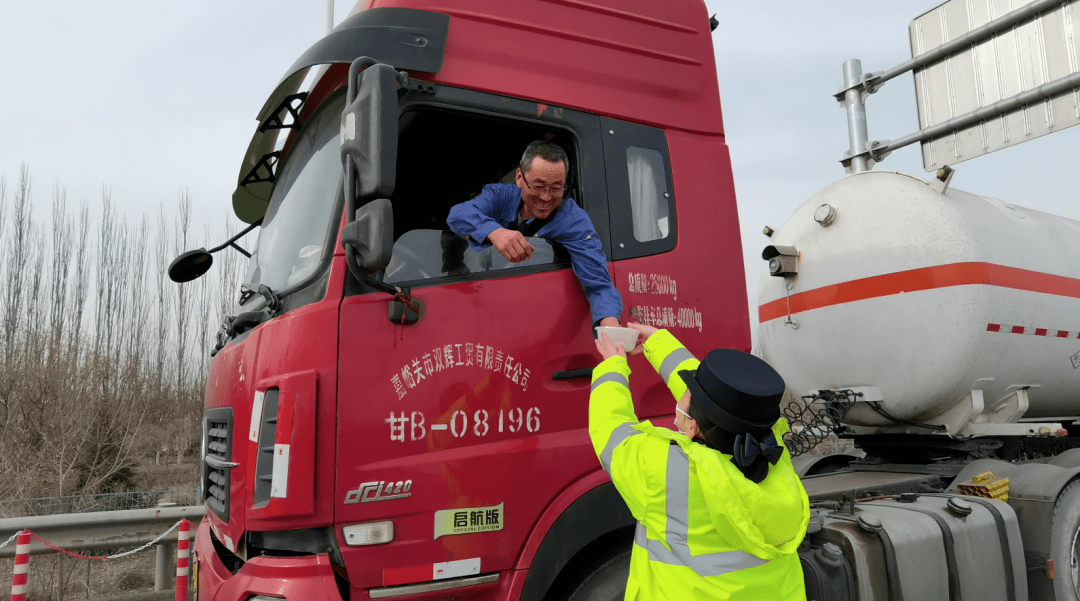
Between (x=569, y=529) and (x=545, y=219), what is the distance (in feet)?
4.04

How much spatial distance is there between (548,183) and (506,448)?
41.0 inches

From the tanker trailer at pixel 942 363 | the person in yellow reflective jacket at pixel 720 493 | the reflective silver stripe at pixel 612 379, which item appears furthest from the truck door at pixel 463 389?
the tanker trailer at pixel 942 363

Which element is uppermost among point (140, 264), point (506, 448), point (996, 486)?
point (140, 264)

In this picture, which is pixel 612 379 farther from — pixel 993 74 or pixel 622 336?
pixel 993 74

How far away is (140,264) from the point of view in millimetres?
18812

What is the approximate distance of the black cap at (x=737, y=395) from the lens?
192 cm

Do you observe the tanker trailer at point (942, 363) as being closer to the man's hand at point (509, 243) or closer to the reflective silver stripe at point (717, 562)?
the reflective silver stripe at point (717, 562)

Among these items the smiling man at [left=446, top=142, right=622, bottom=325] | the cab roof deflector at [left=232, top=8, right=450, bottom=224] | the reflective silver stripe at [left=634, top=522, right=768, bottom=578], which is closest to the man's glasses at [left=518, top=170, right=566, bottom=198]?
the smiling man at [left=446, top=142, right=622, bottom=325]

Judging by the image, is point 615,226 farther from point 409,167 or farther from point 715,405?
point 715,405

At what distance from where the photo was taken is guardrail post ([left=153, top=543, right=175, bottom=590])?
607 centimetres

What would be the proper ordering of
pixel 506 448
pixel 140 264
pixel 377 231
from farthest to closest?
pixel 140 264
pixel 506 448
pixel 377 231

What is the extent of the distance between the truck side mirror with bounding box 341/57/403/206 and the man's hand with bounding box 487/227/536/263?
0.46 m

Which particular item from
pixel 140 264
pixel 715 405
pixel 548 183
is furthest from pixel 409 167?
pixel 140 264

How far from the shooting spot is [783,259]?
194 inches
